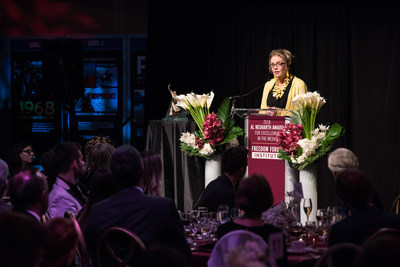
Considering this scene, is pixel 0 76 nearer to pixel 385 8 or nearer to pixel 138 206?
pixel 385 8

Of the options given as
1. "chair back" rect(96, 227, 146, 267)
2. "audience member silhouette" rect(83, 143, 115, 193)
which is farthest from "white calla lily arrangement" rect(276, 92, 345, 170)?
"chair back" rect(96, 227, 146, 267)

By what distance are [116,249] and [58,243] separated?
992mm

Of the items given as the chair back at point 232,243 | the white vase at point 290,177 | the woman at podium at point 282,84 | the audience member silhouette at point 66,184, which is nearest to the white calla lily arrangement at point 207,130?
the woman at podium at point 282,84

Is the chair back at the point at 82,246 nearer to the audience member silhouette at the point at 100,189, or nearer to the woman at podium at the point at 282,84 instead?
the audience member silhouette at the point at 100,189

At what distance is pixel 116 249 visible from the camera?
3.06m

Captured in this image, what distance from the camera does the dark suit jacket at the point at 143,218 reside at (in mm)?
2967

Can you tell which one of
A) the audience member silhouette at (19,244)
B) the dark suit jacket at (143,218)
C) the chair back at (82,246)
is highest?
the audience member silhouette at (19,244)

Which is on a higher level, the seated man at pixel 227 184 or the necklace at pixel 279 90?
the necklace at pixel 279 90

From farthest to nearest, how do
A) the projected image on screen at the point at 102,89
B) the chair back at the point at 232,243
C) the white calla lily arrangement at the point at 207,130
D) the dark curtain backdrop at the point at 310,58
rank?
the projected image on screen at the point at 102,89
the dark curtain backdrop at the point at 310,58
the white calla lily arrangement at the point at 207,130
the chair back at the point at 232,243

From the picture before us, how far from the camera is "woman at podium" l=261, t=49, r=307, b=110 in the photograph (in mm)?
6629

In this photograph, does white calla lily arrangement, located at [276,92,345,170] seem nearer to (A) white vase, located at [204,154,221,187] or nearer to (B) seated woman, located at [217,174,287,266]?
(A) white vase, located at [204,154,221,187]

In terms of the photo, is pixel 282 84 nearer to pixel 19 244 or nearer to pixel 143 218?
pixel 143 218

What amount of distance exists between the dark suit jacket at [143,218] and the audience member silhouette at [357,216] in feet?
2.53

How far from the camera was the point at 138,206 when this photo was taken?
3016mm
